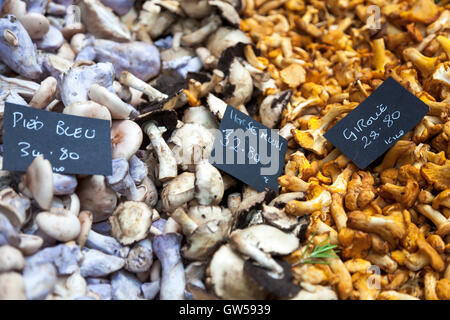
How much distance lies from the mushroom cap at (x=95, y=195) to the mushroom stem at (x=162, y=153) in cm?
25

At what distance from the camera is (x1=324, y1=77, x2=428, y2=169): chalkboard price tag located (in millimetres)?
1771

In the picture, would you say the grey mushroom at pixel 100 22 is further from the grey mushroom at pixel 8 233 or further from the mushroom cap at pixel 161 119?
the grey mushroom at pixel 8 233

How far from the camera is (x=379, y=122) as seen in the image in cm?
179

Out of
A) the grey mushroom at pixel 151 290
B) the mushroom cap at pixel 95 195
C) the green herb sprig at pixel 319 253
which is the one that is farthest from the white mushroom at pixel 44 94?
the green herb sprig at pixel 319 253

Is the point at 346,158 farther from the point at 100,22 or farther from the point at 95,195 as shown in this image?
the point at 100,22

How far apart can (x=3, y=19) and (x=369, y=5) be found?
6.72ft

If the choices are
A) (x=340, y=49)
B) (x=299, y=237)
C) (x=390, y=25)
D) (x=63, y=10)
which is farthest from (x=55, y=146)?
(x=390, y=25)

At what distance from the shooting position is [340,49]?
2400 millimetres

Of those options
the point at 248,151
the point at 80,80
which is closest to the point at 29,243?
the point at 80,80

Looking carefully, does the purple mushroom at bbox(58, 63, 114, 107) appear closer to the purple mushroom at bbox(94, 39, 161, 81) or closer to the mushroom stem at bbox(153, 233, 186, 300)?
the purple mushroom at bbox(94, 39, 161, 81)

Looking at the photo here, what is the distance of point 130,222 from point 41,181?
Answer: 35cm

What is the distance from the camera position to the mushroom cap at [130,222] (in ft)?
4.89

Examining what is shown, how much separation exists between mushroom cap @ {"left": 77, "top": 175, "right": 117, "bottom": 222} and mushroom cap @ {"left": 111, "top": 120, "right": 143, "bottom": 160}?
0.15 meters

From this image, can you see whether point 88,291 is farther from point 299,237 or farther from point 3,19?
point 3,19
